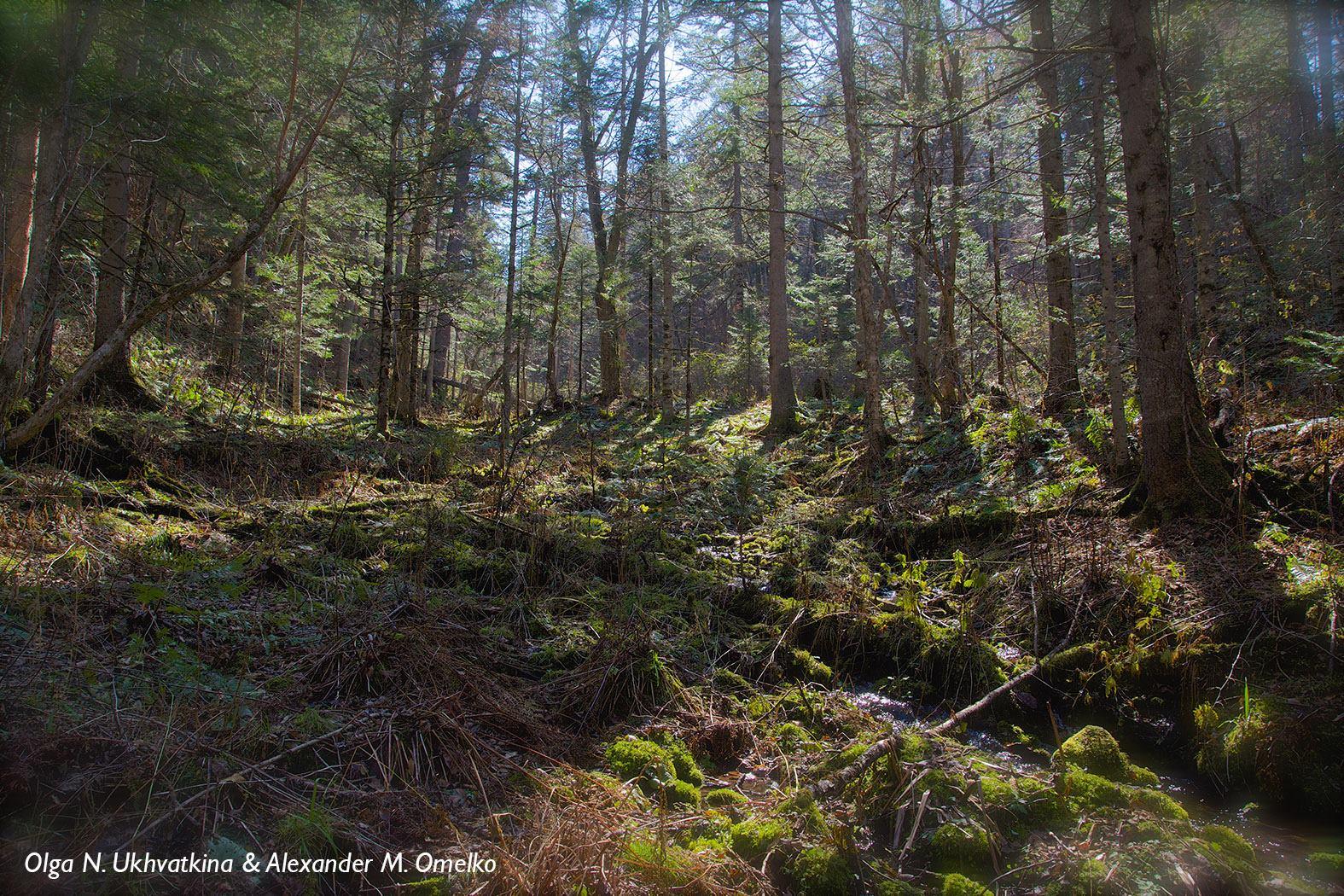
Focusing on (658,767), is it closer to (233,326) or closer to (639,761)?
(639,761)

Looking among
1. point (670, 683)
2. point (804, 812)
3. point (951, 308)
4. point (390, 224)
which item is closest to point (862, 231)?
point (951, 308)

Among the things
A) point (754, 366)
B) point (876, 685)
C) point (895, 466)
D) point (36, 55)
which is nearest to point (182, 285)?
point (36, 55)

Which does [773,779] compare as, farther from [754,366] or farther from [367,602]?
[754,366]

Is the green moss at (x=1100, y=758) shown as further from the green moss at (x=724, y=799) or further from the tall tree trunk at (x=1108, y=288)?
the tall tree trunk at (x=1108, y=288)

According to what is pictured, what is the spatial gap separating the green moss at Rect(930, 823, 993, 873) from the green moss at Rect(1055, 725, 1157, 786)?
3.01 feet

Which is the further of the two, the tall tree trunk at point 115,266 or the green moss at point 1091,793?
the tall tree trunk at point 115,266

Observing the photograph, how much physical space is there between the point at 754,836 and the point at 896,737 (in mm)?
1104

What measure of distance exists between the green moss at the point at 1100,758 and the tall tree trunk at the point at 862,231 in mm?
6210

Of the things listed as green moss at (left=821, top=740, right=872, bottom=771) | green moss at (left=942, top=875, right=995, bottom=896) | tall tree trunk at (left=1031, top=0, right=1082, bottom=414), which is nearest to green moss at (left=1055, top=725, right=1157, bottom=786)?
green moss at (left=821, top=740, right=872, bottom=771)

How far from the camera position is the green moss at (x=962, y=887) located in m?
2.68

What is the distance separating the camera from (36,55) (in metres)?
6.65

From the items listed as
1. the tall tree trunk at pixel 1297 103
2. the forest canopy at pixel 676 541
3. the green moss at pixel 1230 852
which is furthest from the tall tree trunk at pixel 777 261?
the green moss at pixel 1230 852

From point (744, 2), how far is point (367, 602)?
12.4 meters

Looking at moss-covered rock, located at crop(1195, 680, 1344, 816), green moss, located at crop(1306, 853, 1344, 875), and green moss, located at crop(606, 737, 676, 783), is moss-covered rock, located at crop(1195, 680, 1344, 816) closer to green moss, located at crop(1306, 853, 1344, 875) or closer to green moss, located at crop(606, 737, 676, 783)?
green moss, located at crop(1306, 853, 1344, 875)
